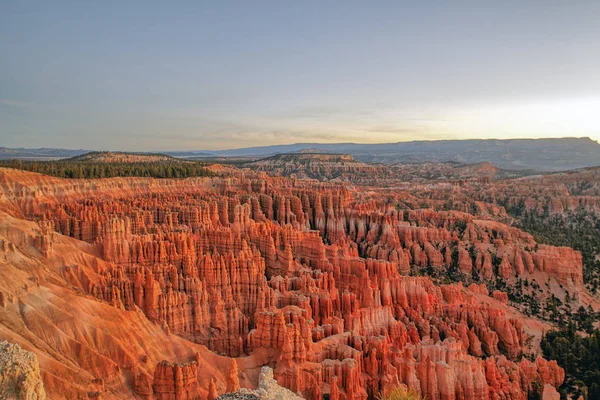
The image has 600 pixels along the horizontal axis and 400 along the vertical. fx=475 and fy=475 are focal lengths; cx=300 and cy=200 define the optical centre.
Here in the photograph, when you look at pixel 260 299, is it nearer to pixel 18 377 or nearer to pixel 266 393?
pixel 266 393

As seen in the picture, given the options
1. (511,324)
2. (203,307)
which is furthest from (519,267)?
(203,307)

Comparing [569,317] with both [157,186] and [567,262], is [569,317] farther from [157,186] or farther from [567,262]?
[157,186]

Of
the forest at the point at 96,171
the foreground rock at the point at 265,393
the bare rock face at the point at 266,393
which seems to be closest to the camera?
the foreground rock at the point at 265,393

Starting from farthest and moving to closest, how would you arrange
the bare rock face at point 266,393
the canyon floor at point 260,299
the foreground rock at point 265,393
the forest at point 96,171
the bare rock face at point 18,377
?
the forest at point 96,171 < the canyon floor at point 260,299 < the bare rock face at point 266,393 < the foreground rock at point 265,393 < the bare rock face at point 18,377

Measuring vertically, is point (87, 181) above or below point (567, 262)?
above

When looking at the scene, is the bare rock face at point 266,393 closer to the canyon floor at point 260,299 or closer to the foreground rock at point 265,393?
the foreground rock at point 265,393

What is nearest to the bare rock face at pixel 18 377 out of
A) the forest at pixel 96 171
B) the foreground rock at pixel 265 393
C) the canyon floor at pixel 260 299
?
the foreground rock at pixel 265 393

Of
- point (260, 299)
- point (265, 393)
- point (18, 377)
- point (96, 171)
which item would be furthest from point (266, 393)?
point (96, 171)

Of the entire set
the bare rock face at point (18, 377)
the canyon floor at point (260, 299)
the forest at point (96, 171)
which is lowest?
the canyon floor at point (260, 299)
